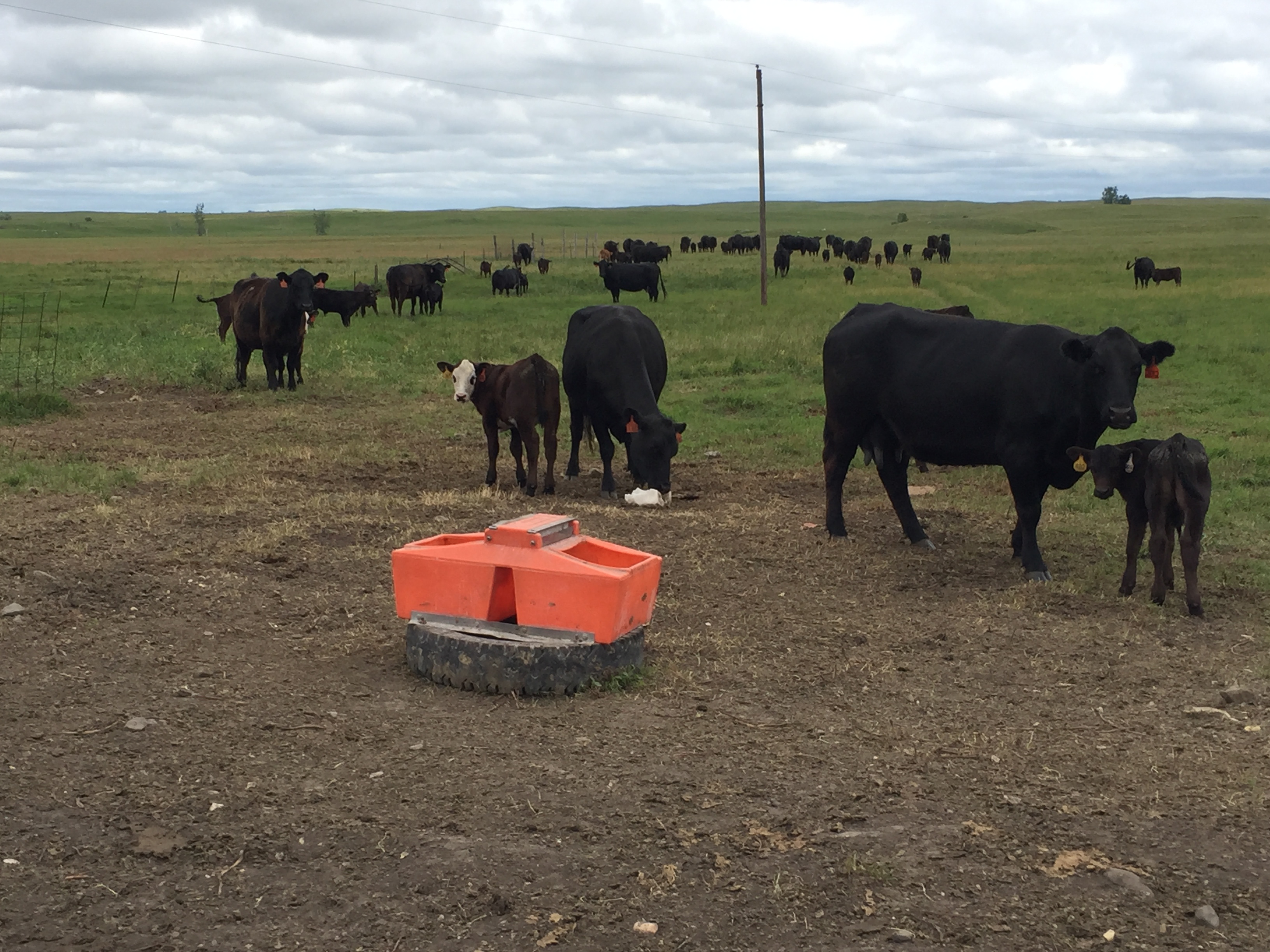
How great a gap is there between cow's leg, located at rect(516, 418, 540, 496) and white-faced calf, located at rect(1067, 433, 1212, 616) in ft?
15.0

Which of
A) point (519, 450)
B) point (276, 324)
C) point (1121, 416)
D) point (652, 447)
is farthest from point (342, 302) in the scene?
point (1121, 416)

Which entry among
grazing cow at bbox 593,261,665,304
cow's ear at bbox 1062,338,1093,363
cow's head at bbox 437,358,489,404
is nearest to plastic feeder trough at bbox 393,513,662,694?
cow's ear at bbox 1062,338,1093,363

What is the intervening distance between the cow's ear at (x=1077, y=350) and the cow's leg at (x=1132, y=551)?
120cm

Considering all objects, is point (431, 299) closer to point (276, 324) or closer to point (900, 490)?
point (276, 324)

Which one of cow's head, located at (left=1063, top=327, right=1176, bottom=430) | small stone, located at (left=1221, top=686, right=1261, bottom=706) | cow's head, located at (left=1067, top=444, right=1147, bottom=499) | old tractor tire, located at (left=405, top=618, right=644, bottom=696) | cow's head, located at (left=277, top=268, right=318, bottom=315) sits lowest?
small stone, located at (left=1221, top=686, right=1261, bottom=706)

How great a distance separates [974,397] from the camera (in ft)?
29.3

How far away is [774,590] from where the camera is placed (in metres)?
8.02

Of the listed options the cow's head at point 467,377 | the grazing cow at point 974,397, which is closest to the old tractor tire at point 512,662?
the grazing cow at point 974,397

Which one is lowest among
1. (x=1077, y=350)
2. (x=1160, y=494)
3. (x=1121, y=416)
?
(x=1160, y=494)

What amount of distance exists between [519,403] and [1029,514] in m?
4.39

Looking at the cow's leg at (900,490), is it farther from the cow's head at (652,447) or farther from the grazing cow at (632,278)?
the grazing cow at (632,278)

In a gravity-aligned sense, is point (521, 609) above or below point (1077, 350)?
below

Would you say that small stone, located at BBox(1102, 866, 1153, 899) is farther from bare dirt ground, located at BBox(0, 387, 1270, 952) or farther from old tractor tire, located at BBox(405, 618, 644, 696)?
old tractor tire, located at BBox(405, 618, 644, 696)

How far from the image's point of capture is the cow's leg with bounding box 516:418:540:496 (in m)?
10.9
